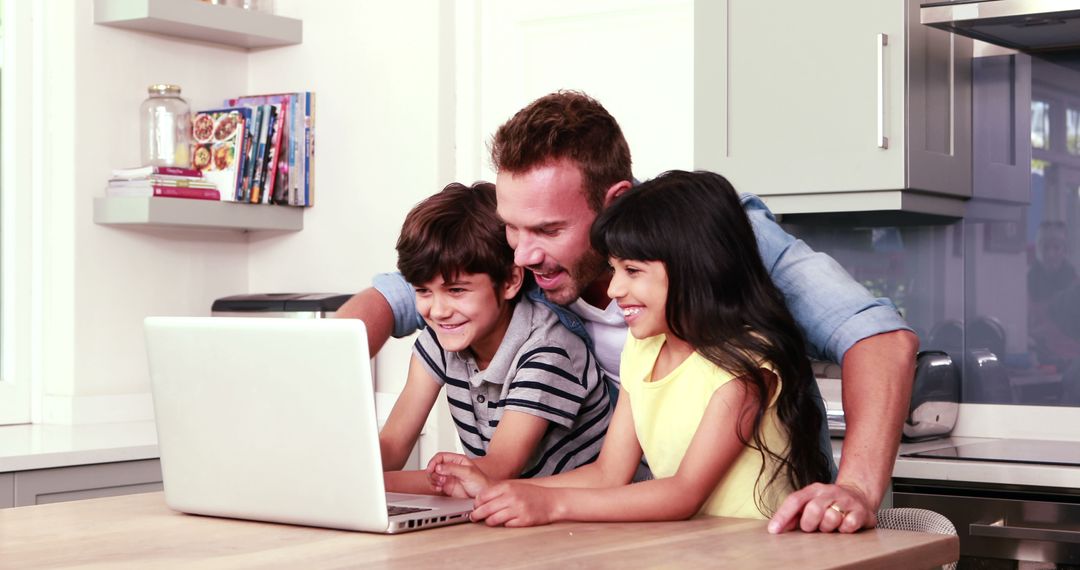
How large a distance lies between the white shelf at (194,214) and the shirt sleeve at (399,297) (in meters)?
1.38

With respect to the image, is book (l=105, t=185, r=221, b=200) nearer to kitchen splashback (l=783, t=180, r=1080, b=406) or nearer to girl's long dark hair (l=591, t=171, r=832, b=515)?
kitchen splashback (l=783, t=180, r=1080, b=406)

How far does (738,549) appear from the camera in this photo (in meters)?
1.20

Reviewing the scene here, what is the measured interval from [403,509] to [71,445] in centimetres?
155

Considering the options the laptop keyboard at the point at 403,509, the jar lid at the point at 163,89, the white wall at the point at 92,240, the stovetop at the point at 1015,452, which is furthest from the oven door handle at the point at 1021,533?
the jar lid at the point at 163,89

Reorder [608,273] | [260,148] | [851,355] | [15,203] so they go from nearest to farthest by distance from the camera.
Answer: [851,355] → [608,273] → [15,203] → [260,148]

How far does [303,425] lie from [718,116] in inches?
66.5

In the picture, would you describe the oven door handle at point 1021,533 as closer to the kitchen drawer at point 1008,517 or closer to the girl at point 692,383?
the kitchen drawer at point 1008,517

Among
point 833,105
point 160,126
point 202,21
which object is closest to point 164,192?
point 160,126

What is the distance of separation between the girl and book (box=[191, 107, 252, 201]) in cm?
203

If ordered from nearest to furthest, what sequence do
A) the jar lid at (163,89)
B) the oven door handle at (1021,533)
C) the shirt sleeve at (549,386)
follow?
the shirt sleeve at (549,386) → the oven door handle at (1021,533) → the jar lid at (163,89)

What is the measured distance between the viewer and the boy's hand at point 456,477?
1.48 metres

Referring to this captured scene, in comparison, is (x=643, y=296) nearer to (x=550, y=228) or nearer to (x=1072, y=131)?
(x=550, y=228)

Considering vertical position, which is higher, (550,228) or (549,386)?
(550,228)

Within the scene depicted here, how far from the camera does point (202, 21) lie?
3336 millimetres
